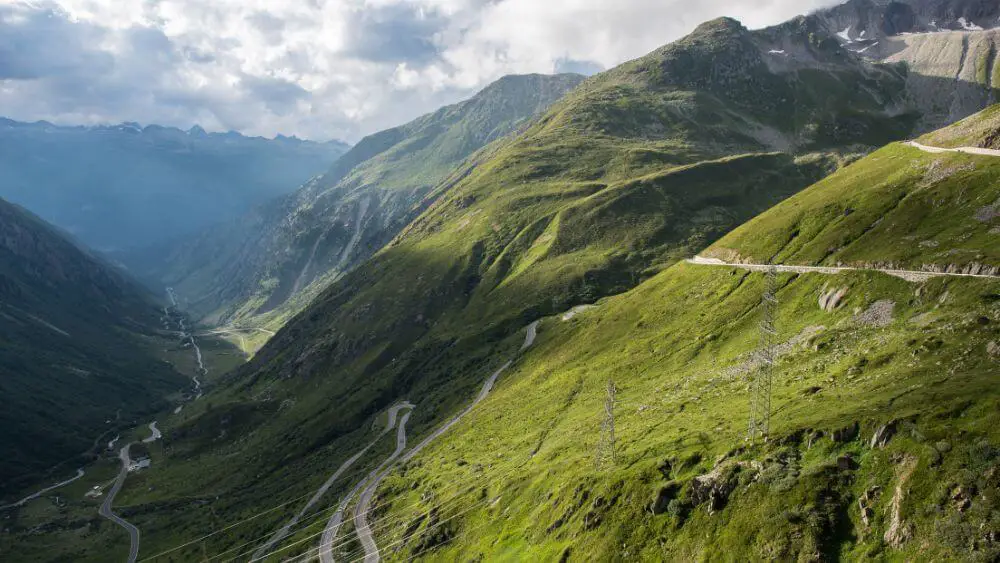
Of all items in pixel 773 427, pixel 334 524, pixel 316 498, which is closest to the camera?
pixel 773 427

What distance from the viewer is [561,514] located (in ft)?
241

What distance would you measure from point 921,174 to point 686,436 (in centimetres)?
8912

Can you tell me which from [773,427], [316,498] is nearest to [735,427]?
[773,427]

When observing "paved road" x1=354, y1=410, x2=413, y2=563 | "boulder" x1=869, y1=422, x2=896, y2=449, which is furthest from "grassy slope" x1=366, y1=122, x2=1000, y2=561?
"paved road" x1=354, y1=410, x2=413, y2=563

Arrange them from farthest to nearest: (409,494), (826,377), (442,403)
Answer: (442,403), (409,494), (826,377)

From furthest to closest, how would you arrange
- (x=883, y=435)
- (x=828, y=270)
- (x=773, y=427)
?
1. (x=828, y=270)
2. (x=773, y=427)
3. (x=883, y=435)

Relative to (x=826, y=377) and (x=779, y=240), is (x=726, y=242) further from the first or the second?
(x=826, y=377)

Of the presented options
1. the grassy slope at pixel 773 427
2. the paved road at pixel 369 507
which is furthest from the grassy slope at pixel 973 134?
the paved road at pixel 369 507

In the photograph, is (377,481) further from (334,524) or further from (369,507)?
(334,524)

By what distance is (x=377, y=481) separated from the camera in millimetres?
138000

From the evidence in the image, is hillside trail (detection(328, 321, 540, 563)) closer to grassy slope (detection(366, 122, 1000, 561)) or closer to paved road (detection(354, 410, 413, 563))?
paved road (detection(354, 410, 413, 563))

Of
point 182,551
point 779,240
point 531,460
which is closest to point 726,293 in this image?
point 779,240

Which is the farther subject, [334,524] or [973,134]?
[973,134]

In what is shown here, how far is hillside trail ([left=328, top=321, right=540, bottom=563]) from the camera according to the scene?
351ft
